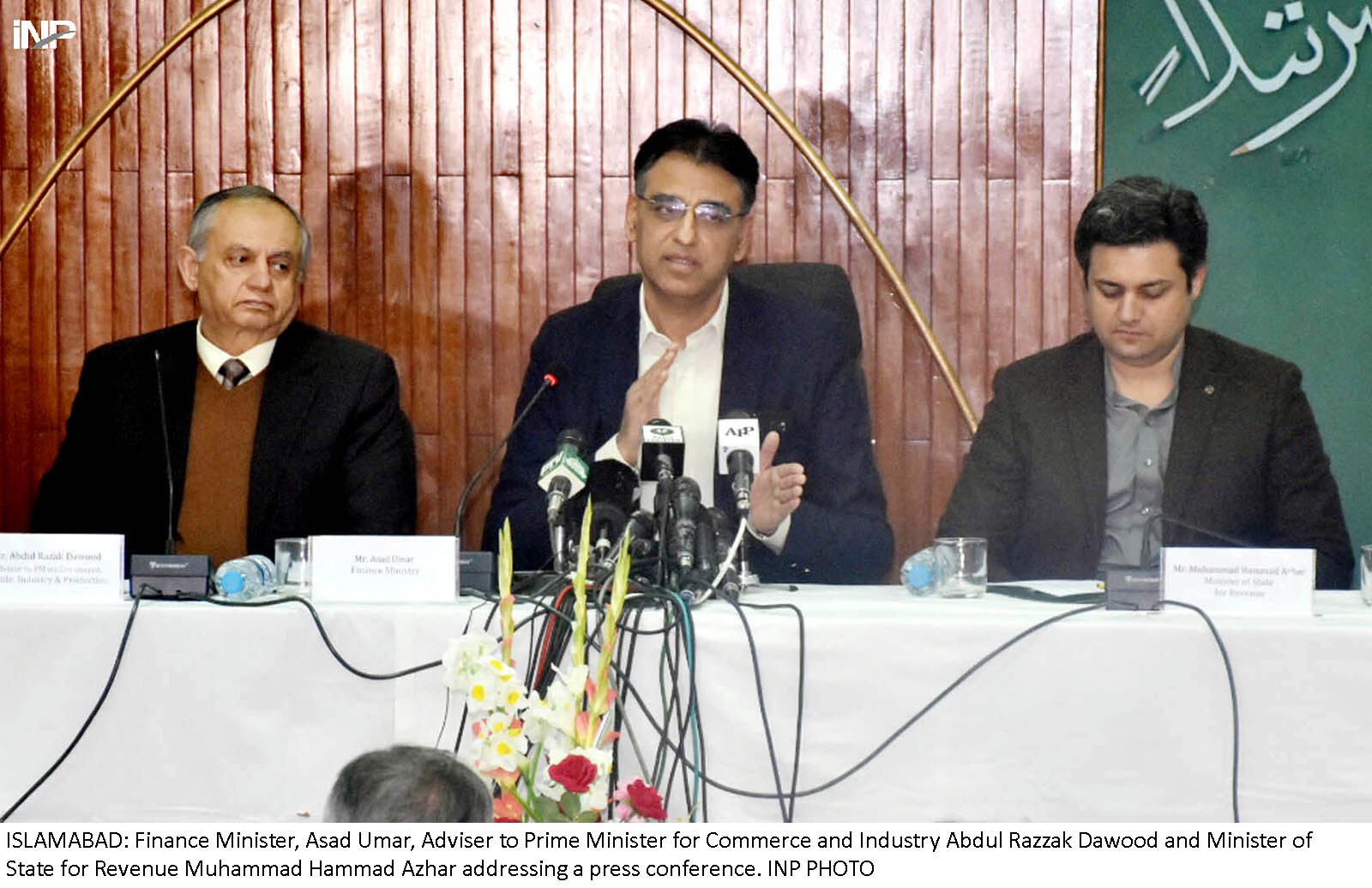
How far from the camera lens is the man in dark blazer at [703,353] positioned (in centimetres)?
262

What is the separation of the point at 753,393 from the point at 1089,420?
1.94ft

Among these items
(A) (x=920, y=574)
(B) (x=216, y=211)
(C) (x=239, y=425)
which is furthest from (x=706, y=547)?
(B) (x=216, y=211)

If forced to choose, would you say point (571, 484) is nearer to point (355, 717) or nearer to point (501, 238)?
point (355, 717)

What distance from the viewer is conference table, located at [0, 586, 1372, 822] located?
64.6 inches

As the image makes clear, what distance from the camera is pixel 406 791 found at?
1.10 meters

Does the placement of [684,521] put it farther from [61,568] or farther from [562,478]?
[61,568]

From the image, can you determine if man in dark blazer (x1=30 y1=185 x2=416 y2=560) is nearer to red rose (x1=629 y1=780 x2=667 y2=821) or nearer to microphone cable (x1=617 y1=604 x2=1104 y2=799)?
microphone cable (x1=617 y1=604 x2=1104 y2=799)


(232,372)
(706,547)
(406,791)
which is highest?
(232,372)

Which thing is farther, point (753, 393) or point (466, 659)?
point (753, 393)

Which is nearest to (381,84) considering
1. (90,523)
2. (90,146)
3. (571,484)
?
(90,146)

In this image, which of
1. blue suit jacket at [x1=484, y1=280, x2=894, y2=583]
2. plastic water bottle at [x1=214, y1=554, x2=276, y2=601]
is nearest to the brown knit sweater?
blue suit jacket at [x1=484, y1=280, x2=894, y2=583]

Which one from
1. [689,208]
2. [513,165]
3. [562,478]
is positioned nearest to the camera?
[562,478]

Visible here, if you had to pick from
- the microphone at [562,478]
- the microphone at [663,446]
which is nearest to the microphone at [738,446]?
the microphone at [663,446]

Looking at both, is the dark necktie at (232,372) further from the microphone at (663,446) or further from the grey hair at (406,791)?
the grey hair at (406,791)
